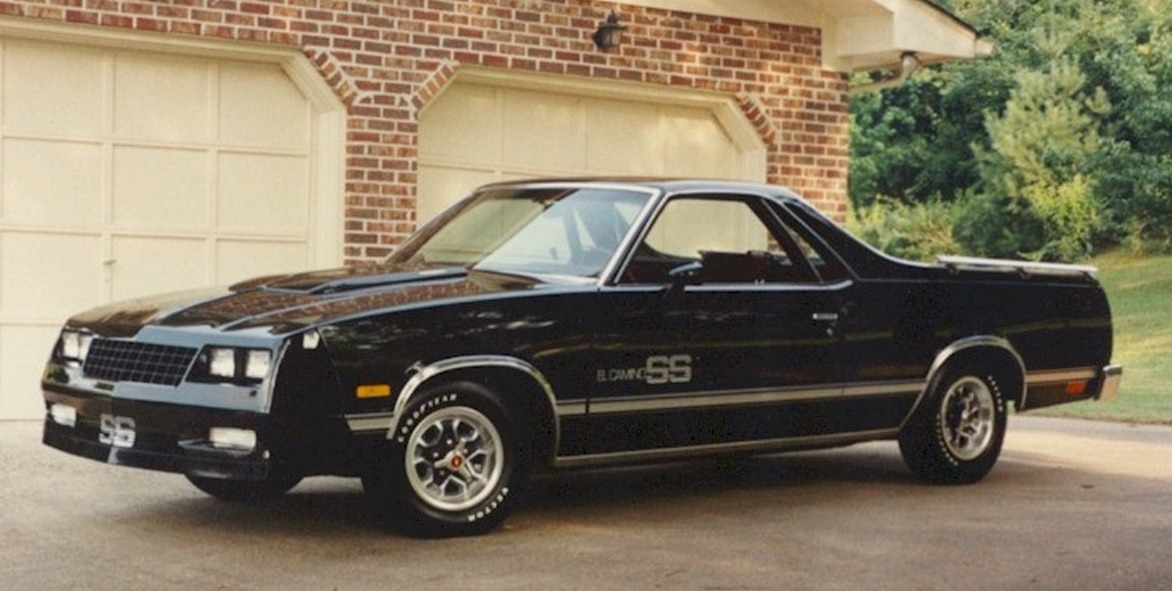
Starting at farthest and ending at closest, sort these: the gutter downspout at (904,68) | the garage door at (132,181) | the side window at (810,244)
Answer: the gutter downspout at (904,68), the garage door at (132,181), the side window at (810,244)

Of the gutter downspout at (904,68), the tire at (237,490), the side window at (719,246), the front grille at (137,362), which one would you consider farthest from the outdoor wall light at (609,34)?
the front grille at (137,362)

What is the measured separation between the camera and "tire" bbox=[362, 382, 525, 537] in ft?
24.7

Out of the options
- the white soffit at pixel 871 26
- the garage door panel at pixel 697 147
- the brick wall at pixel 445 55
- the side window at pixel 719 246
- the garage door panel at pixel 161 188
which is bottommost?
the side window at pixel 719 246

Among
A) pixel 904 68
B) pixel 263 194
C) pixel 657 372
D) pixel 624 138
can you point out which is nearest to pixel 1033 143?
pixel 904 68

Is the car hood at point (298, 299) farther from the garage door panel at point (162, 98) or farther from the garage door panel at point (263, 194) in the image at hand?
the garage door panel at point (263, 194)

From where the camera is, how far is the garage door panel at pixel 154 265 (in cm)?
1220

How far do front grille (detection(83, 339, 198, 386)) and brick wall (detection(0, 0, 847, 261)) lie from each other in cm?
445

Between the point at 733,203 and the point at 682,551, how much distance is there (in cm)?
236

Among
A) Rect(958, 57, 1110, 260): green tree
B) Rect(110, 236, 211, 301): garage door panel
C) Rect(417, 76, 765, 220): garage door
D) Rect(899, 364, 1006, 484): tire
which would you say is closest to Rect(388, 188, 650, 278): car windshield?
Rect(899, 364, 1006, 484): tire

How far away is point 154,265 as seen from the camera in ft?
40.3

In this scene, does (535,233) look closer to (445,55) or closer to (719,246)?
(719,246)

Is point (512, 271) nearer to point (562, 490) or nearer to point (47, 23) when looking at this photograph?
point (562, 490)

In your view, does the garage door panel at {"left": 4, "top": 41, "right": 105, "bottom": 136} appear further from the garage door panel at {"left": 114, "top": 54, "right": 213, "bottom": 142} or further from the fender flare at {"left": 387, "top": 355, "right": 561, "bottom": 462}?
the fender flare at {"left": 387, "top": 355, "right": 561, "bottom": 462}

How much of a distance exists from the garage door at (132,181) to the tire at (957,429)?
195 inches
